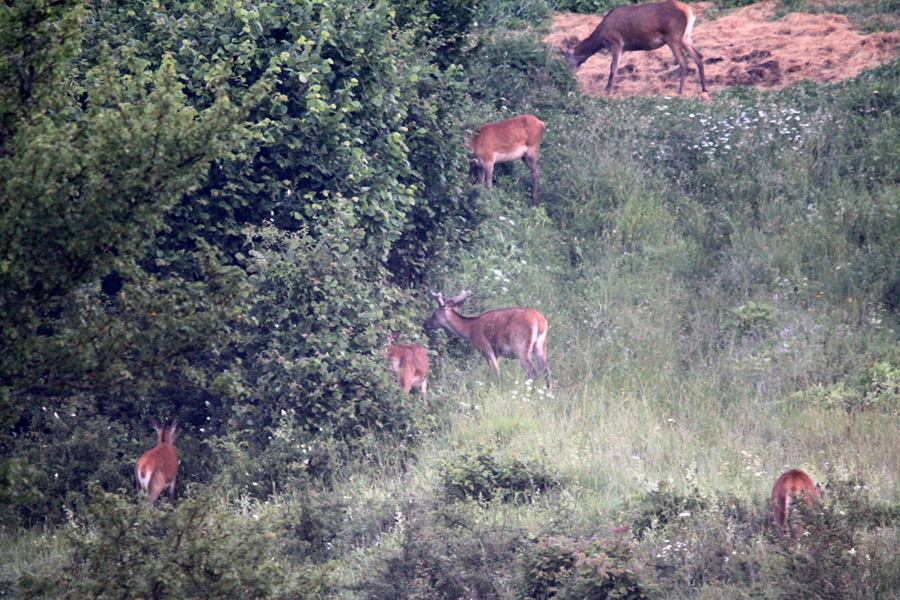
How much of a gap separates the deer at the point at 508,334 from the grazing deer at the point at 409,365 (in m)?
1.09

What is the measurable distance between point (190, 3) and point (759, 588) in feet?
28.6

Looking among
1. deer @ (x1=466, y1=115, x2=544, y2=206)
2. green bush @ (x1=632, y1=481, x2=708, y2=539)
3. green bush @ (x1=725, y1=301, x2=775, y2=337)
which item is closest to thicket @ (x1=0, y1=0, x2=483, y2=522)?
deer @ (x1=466, y1=115, x2=544, y2=206)

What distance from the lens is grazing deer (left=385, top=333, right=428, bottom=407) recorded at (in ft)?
34.3

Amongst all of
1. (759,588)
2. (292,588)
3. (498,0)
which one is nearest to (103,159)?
(292,588)

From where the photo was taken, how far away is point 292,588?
5121mm

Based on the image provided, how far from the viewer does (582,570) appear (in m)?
6.30

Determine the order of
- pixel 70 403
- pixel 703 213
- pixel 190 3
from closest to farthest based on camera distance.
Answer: pixel 70 403 < pixel 190 3 < pixel 703 213

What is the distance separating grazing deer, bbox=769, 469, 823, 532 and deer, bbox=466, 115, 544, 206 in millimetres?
8446

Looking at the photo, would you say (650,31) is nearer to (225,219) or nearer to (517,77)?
(517,77)

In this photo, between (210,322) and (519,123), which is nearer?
(210,322)

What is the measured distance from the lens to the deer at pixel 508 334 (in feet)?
37.2

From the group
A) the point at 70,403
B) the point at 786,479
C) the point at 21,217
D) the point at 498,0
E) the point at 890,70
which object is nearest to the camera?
the point at 21,217

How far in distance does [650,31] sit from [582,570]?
13021mm

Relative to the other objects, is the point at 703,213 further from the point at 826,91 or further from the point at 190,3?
the point at 190,3
